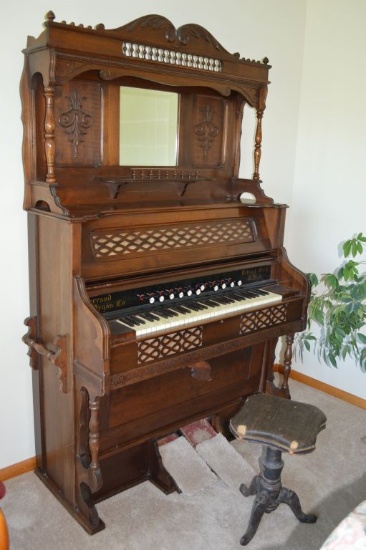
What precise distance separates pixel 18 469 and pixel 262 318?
134 cm

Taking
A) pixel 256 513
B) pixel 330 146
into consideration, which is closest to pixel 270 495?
pixel 256 513

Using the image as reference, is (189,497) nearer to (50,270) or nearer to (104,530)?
(104,530)

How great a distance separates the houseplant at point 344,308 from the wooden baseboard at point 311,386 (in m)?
0.18

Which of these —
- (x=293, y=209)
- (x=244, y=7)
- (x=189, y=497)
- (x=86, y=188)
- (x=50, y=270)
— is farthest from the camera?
(x=293, y=209)

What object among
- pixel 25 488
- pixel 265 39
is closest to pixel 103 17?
pixel 265 39

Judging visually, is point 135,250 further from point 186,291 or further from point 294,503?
point 294,503

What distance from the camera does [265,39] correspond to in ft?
9.65

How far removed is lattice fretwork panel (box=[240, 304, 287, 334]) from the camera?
7.30 feet

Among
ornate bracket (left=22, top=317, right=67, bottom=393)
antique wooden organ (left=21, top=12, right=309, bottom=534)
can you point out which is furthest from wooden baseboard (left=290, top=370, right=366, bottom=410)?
ornate bracket (left=22, top=317, right=67, bottom=393)

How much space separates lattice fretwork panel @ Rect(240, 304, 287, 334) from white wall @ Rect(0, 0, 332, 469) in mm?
976

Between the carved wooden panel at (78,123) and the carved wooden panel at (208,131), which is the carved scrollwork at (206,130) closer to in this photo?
the carved wooden panel at (208,131)

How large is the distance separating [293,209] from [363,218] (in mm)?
501

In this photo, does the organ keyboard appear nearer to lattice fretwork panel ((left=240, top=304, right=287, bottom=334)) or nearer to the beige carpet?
lattice fretwork panel ((left=240, top=304, right=287, bottom=334))

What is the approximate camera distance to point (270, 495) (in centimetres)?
210
